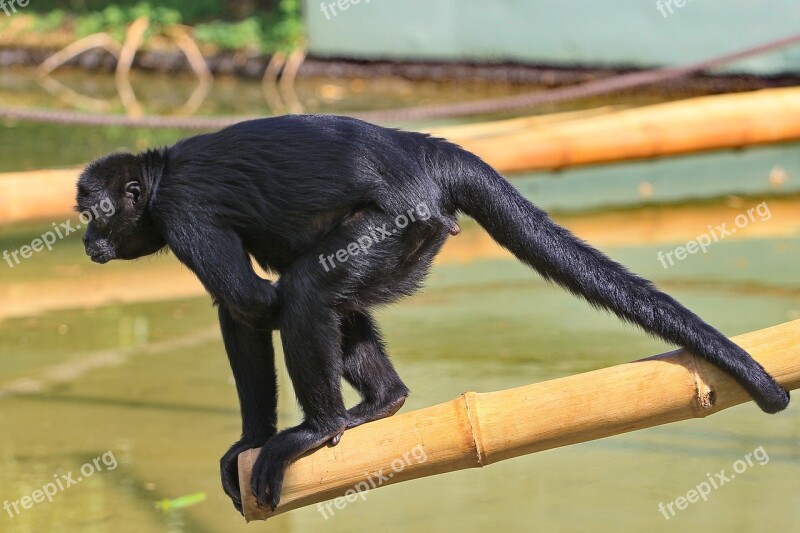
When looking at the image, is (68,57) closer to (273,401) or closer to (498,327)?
(498,327)

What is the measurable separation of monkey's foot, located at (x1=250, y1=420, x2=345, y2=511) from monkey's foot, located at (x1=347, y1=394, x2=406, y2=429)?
12.2 inches

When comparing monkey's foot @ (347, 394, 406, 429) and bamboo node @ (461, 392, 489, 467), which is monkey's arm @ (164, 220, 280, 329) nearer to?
monkey's foot @ (347, 394, 406, 429)

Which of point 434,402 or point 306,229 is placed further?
point 434,402

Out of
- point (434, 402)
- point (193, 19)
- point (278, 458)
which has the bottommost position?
point (193, 19)

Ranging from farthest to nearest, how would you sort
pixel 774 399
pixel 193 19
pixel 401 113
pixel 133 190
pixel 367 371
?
pixel 193 19
pixel 401 113
pixel 367 371
pixel 133 190
pixel 774 399

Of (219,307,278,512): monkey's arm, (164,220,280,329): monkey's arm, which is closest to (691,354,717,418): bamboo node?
(164,220,280,329): monkey's arm

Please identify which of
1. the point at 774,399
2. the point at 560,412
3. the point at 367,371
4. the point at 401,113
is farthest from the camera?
the point at 401,113

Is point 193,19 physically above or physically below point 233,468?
below

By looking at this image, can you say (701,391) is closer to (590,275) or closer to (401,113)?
(590,275)

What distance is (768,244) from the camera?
824cm

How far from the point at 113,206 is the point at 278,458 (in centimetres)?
106

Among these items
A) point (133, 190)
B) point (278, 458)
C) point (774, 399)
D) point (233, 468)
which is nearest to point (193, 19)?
point (133, 190)

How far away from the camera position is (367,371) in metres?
4.16

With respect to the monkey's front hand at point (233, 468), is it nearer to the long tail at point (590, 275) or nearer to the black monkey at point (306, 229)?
the black monkey at point (306, 229)
